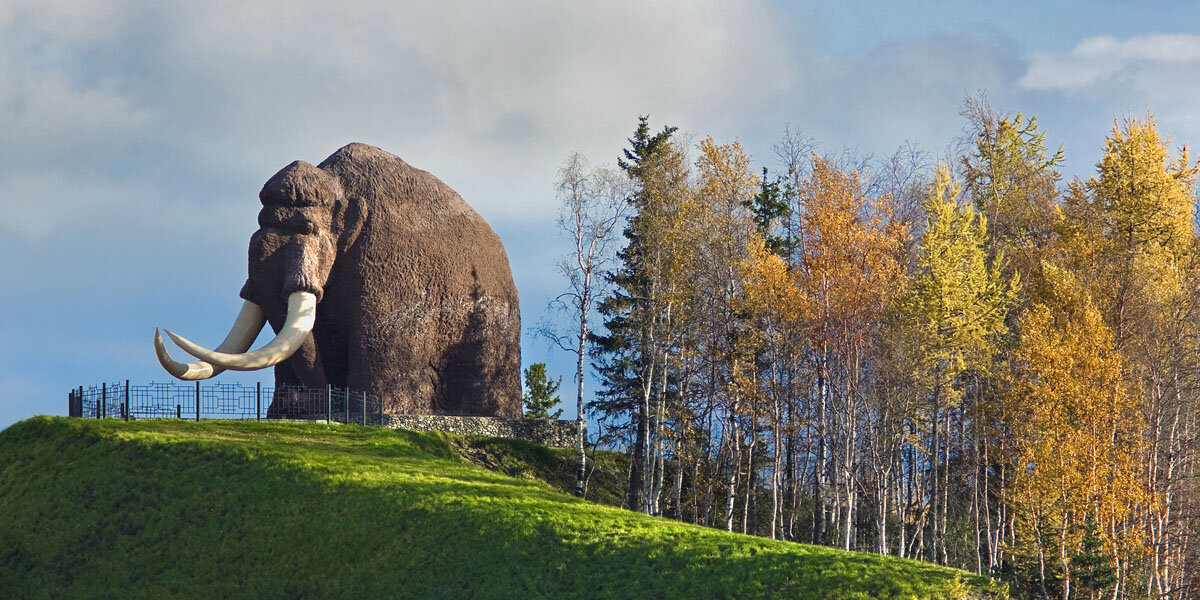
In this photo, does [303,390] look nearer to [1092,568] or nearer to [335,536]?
[335,536]

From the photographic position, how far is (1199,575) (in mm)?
24531

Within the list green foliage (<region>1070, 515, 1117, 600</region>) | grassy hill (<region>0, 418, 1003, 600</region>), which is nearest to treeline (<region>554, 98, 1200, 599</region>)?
green foliage (<region>1070, 515, 1117, 600</region>)

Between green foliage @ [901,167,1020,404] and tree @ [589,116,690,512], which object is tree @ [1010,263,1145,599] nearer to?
green foliage @ [901,167,1020,404]

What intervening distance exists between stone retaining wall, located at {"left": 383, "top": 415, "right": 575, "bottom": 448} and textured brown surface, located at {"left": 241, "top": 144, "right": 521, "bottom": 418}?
21 centimetres

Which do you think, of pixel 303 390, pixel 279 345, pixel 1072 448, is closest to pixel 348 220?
pixel 279 345

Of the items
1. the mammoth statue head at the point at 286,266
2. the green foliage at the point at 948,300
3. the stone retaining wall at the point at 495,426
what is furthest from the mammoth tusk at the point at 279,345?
the green foliage at the point at 948,300

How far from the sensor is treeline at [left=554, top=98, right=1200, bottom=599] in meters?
20.3

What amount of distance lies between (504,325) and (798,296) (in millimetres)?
7041

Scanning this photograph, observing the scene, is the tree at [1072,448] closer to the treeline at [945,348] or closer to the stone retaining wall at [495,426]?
the treeline at [945,348]

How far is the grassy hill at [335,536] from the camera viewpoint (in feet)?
55.5

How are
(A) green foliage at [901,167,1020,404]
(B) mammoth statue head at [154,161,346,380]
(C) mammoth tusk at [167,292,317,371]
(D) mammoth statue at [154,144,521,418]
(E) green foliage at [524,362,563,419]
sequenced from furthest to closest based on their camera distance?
1. (E) green foliage at [524,362,563,419]
2. (D) mammoth statue at [154,144,521,418]
3. (B) mammoth statue head at [154,161,346,380]
4. (C) mammoth tusk at [167,292,317,371]
5. (A) green foliage at [901,167,1020,404]

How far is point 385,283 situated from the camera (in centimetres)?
2508

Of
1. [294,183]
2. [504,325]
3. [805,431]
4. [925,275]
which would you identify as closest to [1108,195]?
[925,275]

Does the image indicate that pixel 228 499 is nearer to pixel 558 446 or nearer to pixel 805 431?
pixel 558 446
